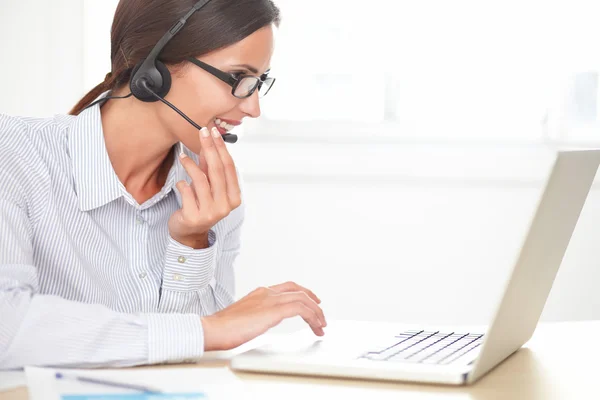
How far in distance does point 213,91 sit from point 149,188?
0.24 metres

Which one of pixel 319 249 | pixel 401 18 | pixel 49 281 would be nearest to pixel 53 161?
pixel 49 281

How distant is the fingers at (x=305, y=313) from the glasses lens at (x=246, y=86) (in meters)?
0.48

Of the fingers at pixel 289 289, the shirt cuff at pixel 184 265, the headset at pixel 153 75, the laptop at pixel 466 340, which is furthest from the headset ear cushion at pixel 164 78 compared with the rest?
the laptop at pixel 466 340

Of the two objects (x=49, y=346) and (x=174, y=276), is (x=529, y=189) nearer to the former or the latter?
(x=174, y=276)

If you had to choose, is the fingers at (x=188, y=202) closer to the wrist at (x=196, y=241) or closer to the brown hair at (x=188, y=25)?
the wrist at (x=196, y=241)

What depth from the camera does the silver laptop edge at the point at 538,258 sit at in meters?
0.94

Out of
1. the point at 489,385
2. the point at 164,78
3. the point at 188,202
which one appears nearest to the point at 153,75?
the point at 164,78

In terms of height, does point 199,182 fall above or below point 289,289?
above

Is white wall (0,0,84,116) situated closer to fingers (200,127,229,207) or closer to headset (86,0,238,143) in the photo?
headset (86,0,238,143)

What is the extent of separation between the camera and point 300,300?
121cm

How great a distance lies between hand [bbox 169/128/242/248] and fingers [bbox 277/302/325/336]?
0.27 metres

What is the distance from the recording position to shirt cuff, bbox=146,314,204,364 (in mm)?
1039

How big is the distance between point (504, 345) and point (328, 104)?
2.28 meters

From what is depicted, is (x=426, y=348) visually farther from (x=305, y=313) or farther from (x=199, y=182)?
(x=199, y=182)
